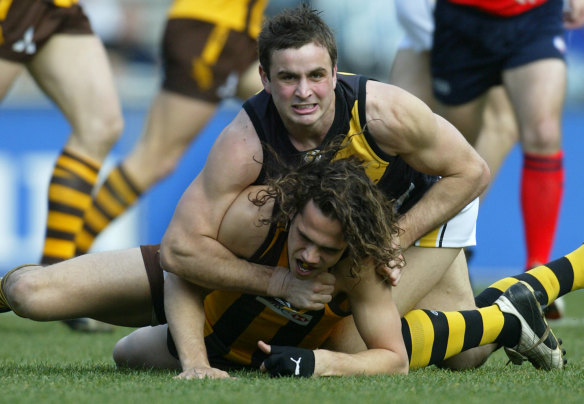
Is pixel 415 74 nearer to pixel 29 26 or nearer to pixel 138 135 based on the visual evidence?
pixel 29 26

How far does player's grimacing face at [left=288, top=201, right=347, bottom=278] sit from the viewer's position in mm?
3045

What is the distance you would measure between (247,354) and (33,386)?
79 centimetres

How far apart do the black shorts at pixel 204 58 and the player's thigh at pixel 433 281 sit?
7.77 feet

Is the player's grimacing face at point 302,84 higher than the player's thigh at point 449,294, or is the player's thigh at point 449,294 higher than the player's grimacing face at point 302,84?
the player's grimacing face at point 302,84

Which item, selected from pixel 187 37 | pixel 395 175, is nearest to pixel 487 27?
pixel 187 37

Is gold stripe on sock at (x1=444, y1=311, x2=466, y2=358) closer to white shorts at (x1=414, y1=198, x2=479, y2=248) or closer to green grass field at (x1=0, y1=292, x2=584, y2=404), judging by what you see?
green grass field at (x1=0, y1=292, x2=584, y2=404)

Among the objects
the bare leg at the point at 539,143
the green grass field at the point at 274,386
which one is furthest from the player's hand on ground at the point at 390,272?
the bare leg at the point at 539,143

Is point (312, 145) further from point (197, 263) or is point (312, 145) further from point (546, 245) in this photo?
point (546, 245)

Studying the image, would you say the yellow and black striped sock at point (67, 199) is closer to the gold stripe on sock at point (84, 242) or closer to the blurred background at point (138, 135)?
the gold stripe on sock at point (84, 242)

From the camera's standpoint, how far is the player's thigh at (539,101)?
510 centimetres

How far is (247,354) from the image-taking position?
3.54m

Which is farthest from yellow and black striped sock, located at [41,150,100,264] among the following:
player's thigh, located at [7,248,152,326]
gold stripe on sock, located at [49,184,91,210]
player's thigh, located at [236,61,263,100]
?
player's thigh, located at [7,248,152,326]

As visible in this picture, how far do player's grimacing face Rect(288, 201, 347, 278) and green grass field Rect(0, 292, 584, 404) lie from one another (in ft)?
1.13

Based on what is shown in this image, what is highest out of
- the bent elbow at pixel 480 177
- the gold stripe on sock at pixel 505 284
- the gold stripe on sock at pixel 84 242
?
the bent elbow at pixel 480 177
